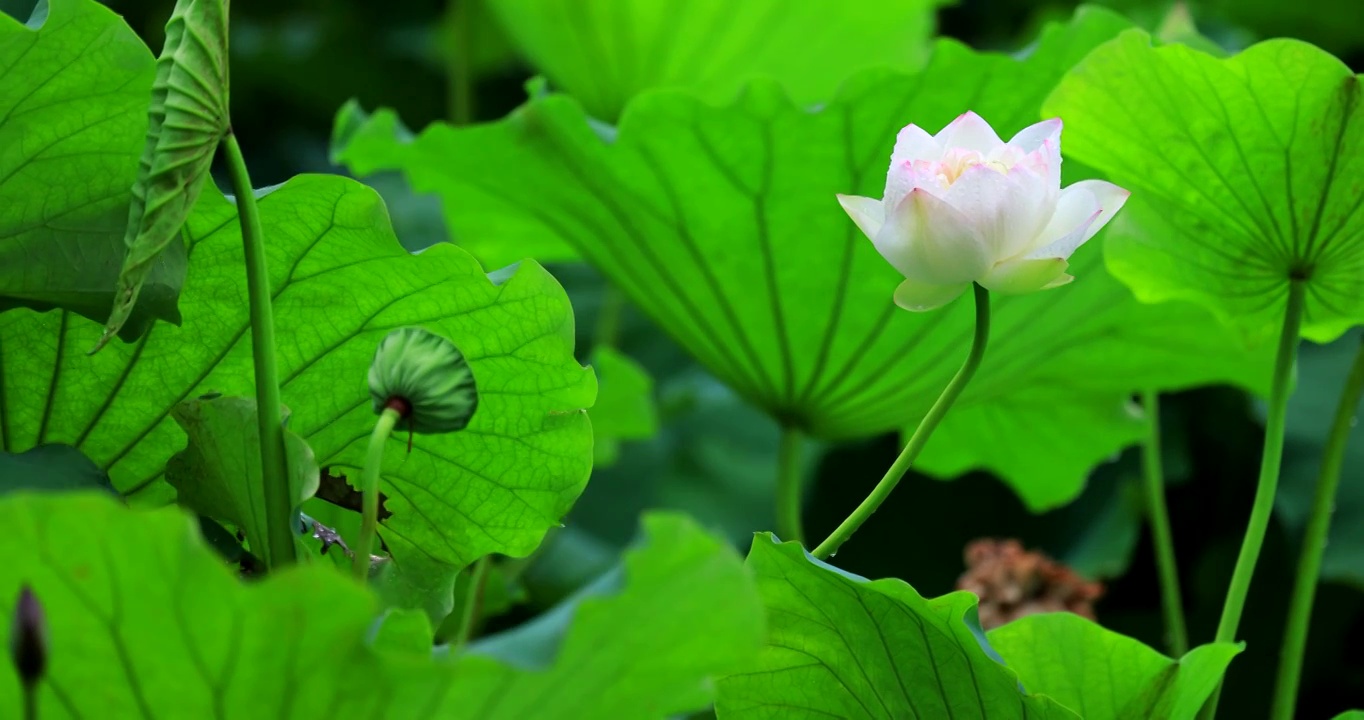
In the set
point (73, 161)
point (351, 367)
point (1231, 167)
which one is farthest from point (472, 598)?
point (1231, 167)

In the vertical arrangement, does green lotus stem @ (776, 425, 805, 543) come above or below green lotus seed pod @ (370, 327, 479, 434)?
above

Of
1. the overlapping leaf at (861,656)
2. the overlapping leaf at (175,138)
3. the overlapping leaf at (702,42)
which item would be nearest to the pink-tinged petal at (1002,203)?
the overlapping leaf at (861,656)

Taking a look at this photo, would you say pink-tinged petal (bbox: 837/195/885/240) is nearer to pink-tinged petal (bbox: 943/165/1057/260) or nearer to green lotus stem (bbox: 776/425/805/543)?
pink-tinged petal (bbox: 943/165/1057/260)

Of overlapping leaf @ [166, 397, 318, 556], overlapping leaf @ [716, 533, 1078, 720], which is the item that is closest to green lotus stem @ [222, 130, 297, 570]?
overlapping leaf @ [166, 397, 318, 556]

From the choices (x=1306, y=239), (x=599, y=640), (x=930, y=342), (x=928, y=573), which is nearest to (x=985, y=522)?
(x=928, y=573)

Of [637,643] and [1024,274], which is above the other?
[1024,274]

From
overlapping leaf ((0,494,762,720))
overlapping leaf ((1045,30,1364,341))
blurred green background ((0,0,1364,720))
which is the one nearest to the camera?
overlapping leaf ((0,494,762,720))

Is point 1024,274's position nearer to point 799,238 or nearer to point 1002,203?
point 1002,203
